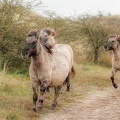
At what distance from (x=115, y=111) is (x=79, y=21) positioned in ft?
49.6

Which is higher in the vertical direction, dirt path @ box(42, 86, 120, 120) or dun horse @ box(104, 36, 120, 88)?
dun horse @ box(104, 36, 120, 88)

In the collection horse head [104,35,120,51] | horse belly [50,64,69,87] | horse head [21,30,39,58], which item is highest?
horse head [21,30,39,58]

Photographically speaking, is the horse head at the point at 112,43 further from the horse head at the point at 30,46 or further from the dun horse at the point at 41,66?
the horse head at the point at 30,46

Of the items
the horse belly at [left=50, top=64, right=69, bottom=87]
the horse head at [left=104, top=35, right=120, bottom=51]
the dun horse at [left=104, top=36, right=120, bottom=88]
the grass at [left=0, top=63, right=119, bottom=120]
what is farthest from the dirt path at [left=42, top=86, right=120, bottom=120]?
the horse head at [left=104, top=35, right=120, bottom=51]

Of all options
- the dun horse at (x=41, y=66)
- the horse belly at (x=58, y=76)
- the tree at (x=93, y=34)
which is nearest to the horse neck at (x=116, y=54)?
the dun horse at (x=41, y=66)

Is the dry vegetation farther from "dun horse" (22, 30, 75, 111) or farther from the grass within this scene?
"dun horse" (22, 30, 75, 111)

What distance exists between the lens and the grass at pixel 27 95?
795 cm

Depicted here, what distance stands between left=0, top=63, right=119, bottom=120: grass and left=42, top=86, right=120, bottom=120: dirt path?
0.28 metres

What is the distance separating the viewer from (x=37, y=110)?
8.80 meters

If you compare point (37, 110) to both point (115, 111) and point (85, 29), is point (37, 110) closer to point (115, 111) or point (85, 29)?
point (115, 111)

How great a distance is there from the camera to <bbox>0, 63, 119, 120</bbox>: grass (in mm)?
7952

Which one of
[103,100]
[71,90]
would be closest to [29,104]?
[103,100]

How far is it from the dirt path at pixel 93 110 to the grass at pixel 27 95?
28cm

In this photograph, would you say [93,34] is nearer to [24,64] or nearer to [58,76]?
[24,64]
